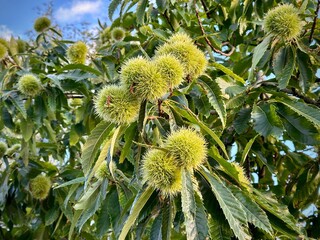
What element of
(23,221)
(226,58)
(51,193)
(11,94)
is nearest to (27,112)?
(11,94)

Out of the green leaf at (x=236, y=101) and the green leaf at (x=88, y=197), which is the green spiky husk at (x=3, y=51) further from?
the green leaf at (x=236, y=101)

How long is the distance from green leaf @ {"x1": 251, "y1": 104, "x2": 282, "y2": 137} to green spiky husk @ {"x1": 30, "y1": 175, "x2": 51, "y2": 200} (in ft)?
4.23

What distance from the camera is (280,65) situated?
1593 millimetres

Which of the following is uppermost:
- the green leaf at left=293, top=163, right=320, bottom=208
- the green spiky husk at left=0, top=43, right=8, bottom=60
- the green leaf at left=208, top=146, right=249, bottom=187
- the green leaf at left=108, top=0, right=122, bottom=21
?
the green spiky husk at left=0, top=43, right=8, bottom=60

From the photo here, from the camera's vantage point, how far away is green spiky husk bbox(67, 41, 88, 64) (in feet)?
7.20

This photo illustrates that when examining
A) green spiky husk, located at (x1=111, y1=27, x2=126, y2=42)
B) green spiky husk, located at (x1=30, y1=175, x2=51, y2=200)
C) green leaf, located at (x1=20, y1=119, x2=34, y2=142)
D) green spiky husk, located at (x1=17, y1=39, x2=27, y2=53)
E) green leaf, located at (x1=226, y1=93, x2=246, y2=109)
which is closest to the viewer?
green leaf, located at (x1=226, y1=93, x2=246, y2=109)

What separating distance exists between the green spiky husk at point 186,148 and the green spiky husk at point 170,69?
Answer: 0.47 feet

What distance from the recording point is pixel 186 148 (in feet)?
3.34

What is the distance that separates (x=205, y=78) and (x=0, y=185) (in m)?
1.58

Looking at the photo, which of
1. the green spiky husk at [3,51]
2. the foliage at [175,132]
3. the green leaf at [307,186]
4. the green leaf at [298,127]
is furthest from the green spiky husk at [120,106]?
the green spiky husk at [3,51]

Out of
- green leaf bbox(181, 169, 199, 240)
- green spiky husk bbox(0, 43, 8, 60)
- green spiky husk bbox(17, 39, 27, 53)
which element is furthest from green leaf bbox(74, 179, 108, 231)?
green spiky husk bbox(17, 39, 27, 53)

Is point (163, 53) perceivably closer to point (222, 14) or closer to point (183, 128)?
point (183, 128)

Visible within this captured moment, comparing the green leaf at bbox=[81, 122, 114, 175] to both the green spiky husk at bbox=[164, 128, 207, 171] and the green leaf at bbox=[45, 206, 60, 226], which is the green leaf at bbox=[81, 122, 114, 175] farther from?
the green leaf at bbox=[45, 206, 60, 226]

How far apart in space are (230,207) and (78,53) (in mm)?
1432
